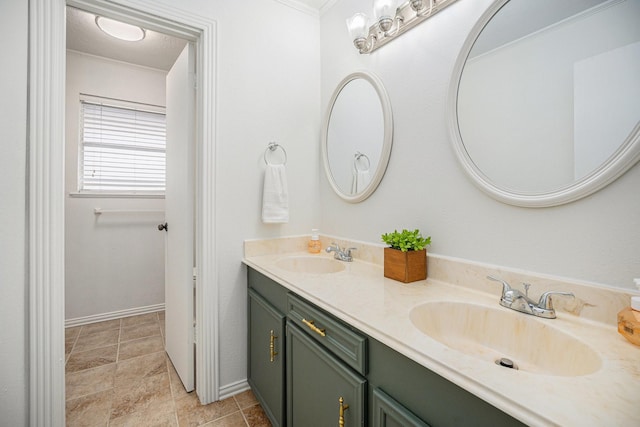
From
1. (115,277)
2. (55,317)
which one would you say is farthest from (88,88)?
(55,317)

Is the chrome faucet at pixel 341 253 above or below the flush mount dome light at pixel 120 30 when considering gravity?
below

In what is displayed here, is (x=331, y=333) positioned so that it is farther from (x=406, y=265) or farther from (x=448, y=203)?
(x=448, y=203)

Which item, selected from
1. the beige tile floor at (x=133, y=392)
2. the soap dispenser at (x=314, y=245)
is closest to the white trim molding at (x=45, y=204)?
the beige tile floor at (x=133, y=392)

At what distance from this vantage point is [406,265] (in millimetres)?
1190

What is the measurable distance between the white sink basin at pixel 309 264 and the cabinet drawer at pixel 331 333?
0.48 metres

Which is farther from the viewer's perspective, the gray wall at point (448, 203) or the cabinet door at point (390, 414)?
the gray wall at point (448, 203)

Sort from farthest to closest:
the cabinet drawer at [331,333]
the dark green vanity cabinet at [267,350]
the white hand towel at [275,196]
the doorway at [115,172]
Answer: the doorway at [115,172], the white hand towel at [275,196], the dark green vanity cabinet at [267,350], the cabinet drawer at [331,333]

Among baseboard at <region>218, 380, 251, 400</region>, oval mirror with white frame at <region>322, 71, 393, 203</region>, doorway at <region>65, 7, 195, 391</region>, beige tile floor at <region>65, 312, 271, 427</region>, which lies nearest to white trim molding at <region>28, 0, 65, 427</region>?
beige tile floor at <region>65, 312, 271, 427</region>

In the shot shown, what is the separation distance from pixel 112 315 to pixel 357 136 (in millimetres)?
2852

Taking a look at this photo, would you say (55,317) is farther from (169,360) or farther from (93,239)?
(93,239)

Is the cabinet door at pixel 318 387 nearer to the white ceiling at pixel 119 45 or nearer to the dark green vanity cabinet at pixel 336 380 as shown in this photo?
the dark green vanity cabinet at pixel 336 380

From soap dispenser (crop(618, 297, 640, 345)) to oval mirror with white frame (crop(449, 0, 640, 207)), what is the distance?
0.32 metres

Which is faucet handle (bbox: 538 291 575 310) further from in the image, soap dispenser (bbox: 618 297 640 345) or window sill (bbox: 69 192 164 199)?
window sill (bbox: 69 192 164 199)

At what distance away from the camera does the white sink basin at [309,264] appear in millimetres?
1672
